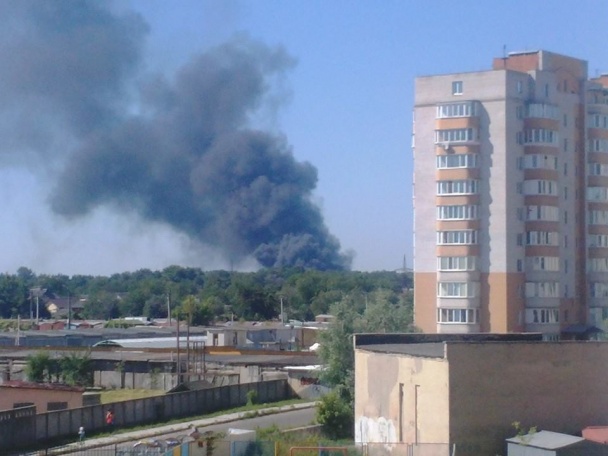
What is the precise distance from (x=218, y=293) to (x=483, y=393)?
61160mm

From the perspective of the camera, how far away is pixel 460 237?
124 ft

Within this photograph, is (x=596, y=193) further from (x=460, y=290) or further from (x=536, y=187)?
(x=460, y=290)

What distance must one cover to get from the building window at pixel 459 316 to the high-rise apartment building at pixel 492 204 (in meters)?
0.04

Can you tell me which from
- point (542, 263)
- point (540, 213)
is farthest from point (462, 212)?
point (542, 263)

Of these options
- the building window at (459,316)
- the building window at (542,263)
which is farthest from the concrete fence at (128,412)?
the building window at (542,263)

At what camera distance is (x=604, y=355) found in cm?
1562

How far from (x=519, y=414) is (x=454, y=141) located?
23589mm

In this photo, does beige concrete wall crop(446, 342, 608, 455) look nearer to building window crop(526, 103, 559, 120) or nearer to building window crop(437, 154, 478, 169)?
building window crop(437, 154, 478, 169)

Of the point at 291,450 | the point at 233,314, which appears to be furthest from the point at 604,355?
the point at 233,314

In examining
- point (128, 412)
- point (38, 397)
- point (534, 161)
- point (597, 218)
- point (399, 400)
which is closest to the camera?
point (399, 400)

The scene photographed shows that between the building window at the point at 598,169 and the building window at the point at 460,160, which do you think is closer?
the building window at the point at 460,160

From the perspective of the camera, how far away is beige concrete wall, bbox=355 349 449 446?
14.6 metres

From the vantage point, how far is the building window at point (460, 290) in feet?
123

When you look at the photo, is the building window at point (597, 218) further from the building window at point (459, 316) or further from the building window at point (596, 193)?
the building window at point (459, 316)
